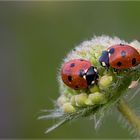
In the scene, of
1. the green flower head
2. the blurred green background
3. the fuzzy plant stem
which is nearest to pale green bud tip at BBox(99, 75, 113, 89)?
the green flower head

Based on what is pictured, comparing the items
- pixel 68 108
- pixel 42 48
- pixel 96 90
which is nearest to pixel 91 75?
pixel 96 90

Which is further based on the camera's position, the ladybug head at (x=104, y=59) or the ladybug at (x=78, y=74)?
the ladybug at (x=78, y=74)

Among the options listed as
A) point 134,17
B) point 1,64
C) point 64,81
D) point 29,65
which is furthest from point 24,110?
point 64,81

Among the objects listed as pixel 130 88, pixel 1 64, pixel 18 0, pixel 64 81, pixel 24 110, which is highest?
pixel 18 0

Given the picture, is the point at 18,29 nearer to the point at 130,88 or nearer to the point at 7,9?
the point at 7,9

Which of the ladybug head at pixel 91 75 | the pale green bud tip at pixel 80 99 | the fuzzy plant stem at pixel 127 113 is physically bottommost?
the fuzzy plant stem at pixel 127 113

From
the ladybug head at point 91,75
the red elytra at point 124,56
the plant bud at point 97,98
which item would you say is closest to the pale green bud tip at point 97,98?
the plant bud at point 97,98

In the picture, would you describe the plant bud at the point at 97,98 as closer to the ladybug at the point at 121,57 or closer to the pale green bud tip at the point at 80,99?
the pale green bud tip at the point at 80,99
